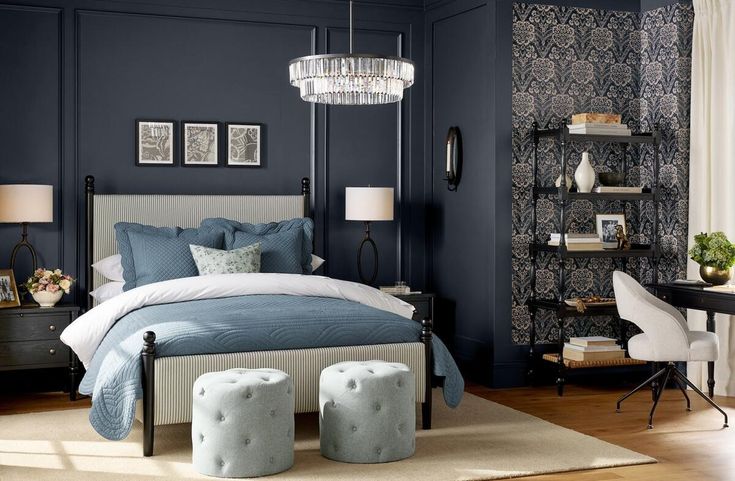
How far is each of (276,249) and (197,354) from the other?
1.73 meters

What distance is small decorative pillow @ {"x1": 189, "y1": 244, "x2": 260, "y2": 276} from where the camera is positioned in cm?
599

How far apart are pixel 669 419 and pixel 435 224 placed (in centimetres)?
238

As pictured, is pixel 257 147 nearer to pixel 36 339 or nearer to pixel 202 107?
pixel 202 107

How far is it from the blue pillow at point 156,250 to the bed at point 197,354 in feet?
0.74

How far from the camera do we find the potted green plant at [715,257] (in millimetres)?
5906

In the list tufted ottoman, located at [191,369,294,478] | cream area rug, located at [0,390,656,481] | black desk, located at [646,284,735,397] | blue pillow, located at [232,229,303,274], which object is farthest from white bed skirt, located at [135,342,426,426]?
black desk, located at [646,284,735,397]

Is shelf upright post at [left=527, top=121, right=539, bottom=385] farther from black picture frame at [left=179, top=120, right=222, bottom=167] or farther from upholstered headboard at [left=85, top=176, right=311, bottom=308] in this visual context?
black picture frame at [left=179, top=120, right=222, bottom=167]

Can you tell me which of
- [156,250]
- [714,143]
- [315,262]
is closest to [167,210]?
[156,250]

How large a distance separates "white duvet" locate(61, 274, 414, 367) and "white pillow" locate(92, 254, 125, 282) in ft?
1.95

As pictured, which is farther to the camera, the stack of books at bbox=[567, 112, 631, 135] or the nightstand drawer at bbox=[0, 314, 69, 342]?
the stack of books at bbox=[567, 112, 631, 135]

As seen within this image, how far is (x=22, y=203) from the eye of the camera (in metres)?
5.99

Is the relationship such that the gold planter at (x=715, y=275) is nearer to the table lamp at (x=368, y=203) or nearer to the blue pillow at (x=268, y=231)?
the table lamp at (x=368, y=203)

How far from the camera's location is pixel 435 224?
23.8 ft

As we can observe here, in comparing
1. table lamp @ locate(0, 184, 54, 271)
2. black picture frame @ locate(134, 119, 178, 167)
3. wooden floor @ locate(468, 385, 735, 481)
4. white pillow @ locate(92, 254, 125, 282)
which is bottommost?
wooden floor @ locate(468, 385, 735, 481)
